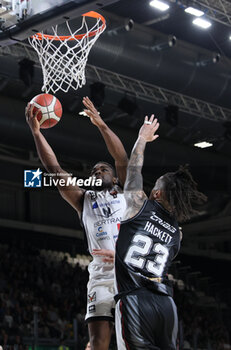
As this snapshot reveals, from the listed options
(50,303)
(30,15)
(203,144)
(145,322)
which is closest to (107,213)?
(145,322)

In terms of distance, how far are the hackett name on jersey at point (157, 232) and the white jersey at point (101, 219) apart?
1.08 metres

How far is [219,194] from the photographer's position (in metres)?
20.2

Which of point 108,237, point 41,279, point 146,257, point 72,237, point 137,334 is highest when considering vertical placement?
point 72,237

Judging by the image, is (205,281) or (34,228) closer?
(34,228)

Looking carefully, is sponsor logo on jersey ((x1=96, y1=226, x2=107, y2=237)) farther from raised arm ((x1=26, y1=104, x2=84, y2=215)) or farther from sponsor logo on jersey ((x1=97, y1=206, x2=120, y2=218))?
raised arm ((x1=26, y1=104, x2=84, y2=215))

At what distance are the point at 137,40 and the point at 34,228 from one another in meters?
9.47

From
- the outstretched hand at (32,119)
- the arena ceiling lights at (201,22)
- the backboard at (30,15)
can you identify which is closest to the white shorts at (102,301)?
the outstretched hand at (32,119)

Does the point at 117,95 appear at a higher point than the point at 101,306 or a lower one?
higher

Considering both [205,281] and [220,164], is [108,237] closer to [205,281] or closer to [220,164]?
[220,164]

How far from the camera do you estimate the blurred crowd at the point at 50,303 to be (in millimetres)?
15109

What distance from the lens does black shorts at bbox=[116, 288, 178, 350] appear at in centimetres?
436

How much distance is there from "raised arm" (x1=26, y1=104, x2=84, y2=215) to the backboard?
83cm

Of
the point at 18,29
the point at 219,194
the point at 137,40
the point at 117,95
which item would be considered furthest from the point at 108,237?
the point at 219,194

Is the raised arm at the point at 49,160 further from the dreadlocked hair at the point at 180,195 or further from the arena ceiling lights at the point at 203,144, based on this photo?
the arena ceiling lights at the point at 203,144
